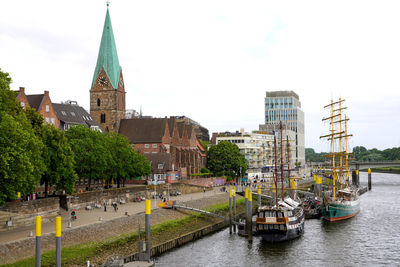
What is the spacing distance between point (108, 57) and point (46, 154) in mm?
74470

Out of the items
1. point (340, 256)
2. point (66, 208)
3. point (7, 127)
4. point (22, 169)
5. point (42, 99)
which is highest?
point (42, 99)

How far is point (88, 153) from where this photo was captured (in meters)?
76.3

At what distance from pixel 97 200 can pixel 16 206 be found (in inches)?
850

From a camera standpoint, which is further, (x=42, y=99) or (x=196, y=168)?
(x=196, y=168)

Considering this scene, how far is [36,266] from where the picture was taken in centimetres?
3631

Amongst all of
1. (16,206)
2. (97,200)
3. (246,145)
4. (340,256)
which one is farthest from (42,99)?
(246,145)

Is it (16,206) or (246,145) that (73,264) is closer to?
(16,206)

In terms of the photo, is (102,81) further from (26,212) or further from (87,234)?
(87,234)

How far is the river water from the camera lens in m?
50.7

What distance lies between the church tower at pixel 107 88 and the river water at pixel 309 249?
72977mm

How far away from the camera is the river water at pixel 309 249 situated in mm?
50656

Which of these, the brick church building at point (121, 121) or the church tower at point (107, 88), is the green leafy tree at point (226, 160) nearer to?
the brick church building at point (121, 121)

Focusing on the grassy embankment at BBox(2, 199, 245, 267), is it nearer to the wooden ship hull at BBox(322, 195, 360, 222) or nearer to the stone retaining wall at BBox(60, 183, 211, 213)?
the stone retaining wall at BBox(60, 183, 211, 213)

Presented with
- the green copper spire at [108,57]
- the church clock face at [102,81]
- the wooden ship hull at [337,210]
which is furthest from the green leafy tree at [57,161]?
the church clock face at [102,81]
